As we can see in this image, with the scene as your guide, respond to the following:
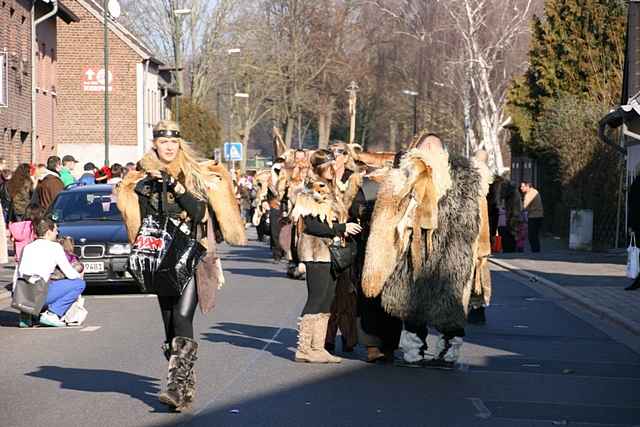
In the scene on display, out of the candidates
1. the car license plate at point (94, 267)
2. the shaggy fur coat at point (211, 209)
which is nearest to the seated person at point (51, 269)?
the car license plate at point (94, 267)

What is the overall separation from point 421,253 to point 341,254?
0.85 m

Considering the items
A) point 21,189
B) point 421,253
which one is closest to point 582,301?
point 421,253

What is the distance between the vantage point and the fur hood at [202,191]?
8.79m

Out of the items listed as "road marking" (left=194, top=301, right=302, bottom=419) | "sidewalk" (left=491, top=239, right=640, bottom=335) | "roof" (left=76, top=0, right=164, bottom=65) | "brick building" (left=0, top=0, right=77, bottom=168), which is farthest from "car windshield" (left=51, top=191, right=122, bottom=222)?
"roof" (left=76, top=0, right=164, bottom=65)

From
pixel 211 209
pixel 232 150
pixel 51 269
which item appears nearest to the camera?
pixel 211 209

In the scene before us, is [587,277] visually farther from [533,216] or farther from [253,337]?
[253,337]

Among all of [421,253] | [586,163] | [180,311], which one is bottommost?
[586,163]

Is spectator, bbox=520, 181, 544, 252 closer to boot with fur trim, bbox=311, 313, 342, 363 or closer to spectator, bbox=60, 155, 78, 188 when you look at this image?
spectator, bbox=60, 155, 78, 188

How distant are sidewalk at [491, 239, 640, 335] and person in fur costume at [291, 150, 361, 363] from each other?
180 inches

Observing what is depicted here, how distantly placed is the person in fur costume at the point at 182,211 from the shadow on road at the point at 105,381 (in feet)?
1.84

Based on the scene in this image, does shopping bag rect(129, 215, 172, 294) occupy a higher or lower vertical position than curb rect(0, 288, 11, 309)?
higher

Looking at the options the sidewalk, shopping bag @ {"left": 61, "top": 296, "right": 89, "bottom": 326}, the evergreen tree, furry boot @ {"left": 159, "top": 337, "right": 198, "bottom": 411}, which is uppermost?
the evergreen tree

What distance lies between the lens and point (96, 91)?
200 feet

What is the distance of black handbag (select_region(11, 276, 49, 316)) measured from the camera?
14.3 metres
